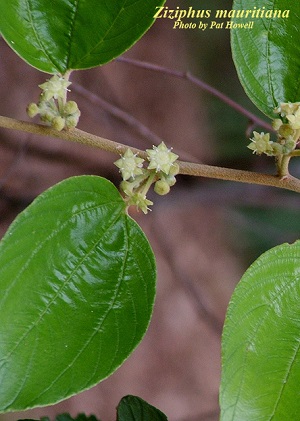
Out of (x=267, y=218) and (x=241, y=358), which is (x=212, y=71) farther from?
(x=241, y=358)

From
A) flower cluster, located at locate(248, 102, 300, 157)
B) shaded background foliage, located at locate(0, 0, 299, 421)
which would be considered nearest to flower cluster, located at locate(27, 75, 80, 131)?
flower cluster, located at locate(248, 102, 300, 157)

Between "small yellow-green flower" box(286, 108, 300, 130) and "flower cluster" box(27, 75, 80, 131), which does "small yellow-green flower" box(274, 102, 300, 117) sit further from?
"flower cluster" box(27, 75, 80, 131)

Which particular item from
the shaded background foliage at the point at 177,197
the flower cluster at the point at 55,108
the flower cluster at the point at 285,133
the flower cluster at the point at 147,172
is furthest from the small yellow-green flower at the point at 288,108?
the shaded background foliage at the point at 177,197

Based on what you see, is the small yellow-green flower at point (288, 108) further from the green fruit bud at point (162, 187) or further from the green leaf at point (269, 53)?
the green fruit bud at point (162, 187)

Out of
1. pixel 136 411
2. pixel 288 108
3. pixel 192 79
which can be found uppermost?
pixel 192 79

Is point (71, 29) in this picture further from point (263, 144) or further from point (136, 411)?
point (136, 411)

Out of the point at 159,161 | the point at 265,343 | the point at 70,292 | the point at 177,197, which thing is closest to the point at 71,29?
the point at 159,161
